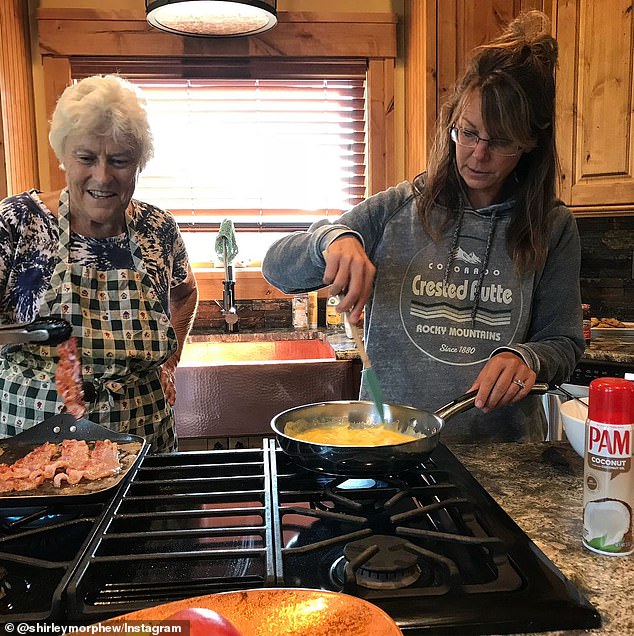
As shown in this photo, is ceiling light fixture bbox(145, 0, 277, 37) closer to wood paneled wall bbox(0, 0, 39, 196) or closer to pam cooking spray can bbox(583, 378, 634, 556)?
wood paneled wall bbox(0, 0, 39, 196)

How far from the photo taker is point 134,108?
5.22 feet

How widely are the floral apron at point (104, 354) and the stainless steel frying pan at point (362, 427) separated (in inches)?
20.9

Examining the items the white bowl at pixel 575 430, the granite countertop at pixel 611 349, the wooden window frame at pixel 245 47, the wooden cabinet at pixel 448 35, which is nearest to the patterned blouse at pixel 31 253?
the white bowl at pixel 575 430

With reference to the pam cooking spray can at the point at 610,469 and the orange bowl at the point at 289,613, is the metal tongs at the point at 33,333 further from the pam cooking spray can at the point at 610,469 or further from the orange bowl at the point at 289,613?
the pam cooking spray can at the point at 610,469

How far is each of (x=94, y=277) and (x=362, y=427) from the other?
0.76 meters

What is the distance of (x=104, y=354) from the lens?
1.51m

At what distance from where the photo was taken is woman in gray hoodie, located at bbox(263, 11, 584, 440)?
4.38 feet

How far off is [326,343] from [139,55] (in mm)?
1437

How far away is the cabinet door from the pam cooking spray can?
201 cm

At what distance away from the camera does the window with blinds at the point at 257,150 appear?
294cm

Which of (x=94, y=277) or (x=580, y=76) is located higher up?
(x=580, y=76)

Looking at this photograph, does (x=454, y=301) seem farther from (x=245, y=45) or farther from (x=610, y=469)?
(x=245, y=45)

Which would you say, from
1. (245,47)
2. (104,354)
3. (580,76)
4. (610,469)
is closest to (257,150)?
(245,47)

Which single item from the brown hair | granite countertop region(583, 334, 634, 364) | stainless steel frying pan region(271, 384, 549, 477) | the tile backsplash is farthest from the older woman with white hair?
the tile backsplash
